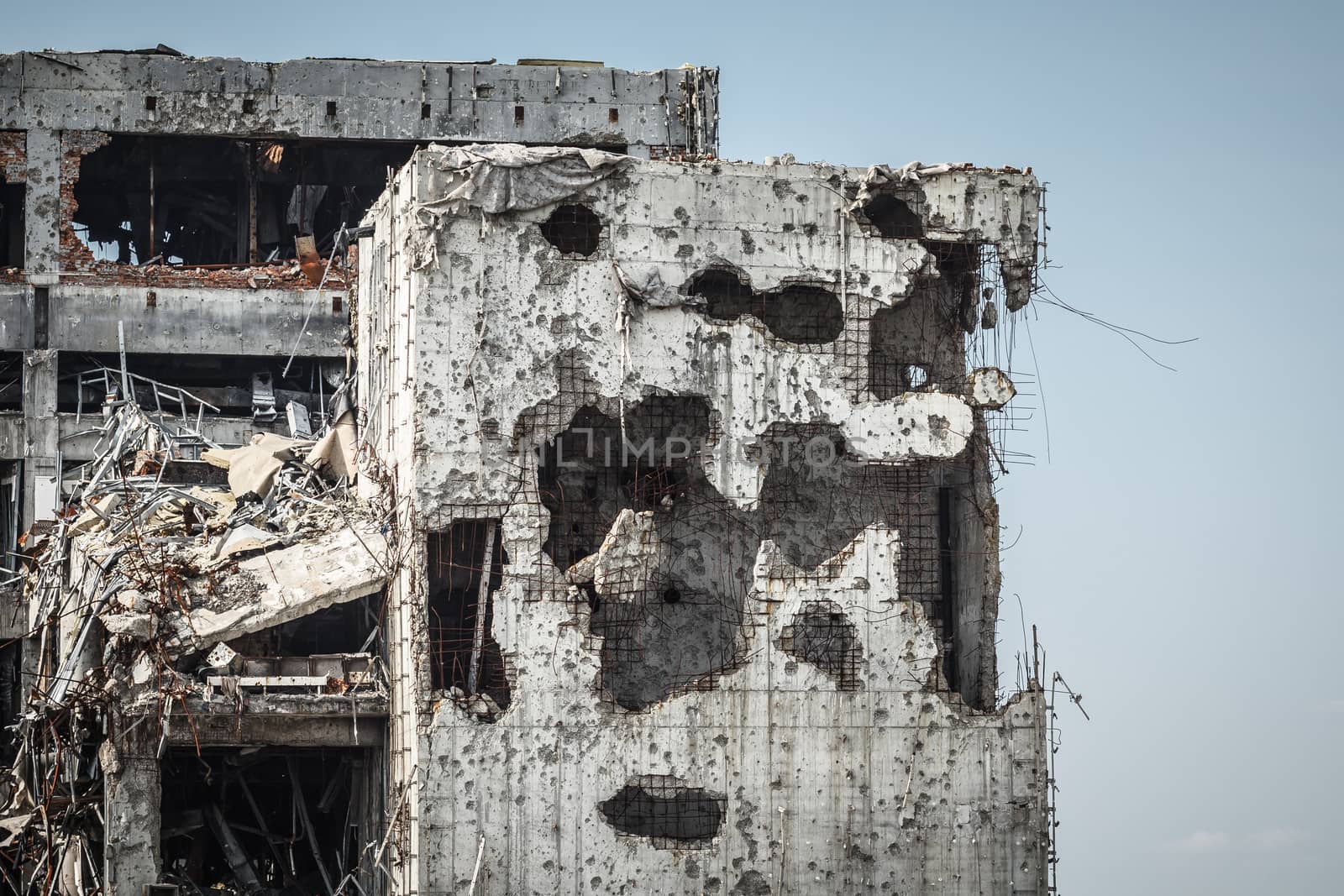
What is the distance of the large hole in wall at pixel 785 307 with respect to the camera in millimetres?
19891

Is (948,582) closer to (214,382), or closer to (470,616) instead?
(470,616)

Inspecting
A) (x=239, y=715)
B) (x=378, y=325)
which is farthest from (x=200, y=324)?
(x=239, y=715)

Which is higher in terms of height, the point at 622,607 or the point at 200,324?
the point at 200,324

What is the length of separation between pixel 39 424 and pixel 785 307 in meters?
12.3

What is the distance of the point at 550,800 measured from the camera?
724 inches

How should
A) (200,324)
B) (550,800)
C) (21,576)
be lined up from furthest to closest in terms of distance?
(200,324) → (21,576) → (550,800)

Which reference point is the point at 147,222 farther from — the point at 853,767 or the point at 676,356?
the point at 853,767

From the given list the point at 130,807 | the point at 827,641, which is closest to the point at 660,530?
the point at 827,641

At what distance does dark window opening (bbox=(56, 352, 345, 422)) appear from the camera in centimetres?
2697

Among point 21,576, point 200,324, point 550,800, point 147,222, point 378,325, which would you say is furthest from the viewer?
point 147,222

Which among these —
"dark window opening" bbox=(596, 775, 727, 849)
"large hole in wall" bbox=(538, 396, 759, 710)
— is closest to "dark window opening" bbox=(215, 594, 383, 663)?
"large hole in wall" bbox=(538, 396, 759, 710)

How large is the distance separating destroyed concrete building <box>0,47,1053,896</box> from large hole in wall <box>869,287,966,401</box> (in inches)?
1.5

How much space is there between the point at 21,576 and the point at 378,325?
6.32 metres

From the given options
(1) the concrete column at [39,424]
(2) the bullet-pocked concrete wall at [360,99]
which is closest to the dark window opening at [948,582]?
(2) the bullet-pocked concrete wall at [360,99]
